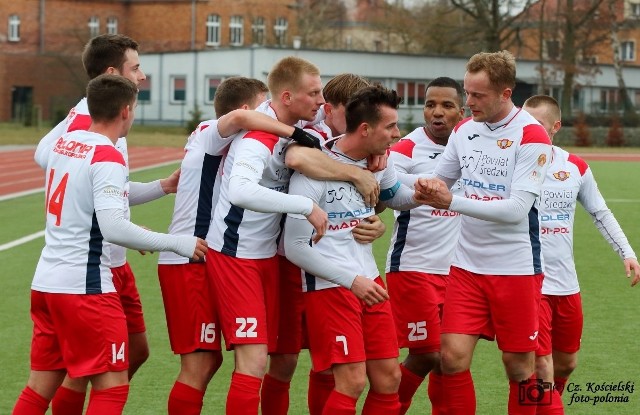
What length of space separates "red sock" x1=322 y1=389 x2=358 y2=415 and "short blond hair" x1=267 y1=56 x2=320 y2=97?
152cm

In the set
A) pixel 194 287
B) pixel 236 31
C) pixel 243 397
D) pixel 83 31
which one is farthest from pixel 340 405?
pixel 236 31

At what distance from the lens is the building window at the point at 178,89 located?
62.8m

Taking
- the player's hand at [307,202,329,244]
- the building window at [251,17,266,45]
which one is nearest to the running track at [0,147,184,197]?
the player's hand at [307,202,329,244]

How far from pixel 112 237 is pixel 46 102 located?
2534 inches

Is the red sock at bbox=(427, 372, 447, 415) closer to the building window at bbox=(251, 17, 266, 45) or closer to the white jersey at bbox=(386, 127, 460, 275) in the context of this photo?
the white jersey at bbox=(386, 127, 460, 275)

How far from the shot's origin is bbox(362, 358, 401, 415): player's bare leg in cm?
548

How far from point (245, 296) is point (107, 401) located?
33.6 inches

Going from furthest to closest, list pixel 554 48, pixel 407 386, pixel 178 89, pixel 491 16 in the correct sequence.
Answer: pixel 178 89, pixel 554 48, pixel 491 16, pixel 407 386

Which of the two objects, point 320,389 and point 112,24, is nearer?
point 320,389

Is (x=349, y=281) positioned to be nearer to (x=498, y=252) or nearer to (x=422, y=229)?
(x=498, y=252)

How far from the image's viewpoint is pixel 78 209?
5.13 metres

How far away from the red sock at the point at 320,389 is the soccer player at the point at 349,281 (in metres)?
0.54

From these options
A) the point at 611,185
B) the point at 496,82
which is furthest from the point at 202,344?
the point at 611,185

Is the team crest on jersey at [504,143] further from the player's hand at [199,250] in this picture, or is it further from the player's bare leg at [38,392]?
the player's bare leg at [38,392]
